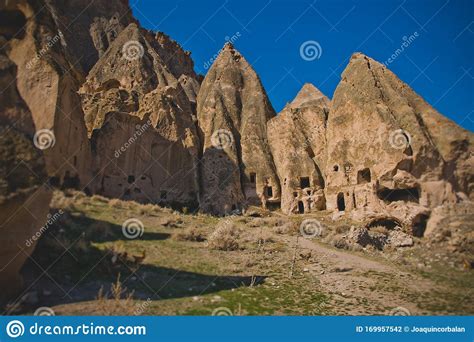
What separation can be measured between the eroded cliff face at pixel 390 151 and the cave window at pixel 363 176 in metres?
0.06

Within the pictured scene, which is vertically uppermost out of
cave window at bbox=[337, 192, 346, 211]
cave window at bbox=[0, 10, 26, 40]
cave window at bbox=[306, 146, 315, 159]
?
cave window at bbox=[306, 146, 315, 159]

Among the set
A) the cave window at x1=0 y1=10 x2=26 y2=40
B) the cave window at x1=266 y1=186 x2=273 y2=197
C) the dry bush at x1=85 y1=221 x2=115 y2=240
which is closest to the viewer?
the cave window at x1=0 y1=10 x2=26 y2=40

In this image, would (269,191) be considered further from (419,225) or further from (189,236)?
(189,236)

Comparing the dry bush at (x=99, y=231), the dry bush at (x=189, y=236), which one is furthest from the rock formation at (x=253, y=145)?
the dry bush at (x=189, y=236)

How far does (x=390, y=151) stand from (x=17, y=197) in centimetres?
1998

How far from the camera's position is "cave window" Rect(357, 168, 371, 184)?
75.4 ft

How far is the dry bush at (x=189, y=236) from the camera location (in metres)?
11.6

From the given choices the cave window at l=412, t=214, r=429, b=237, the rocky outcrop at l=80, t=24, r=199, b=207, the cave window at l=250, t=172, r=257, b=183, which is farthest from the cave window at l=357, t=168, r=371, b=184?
the rocky outcrop at l=80, t=24, r=199, b=207

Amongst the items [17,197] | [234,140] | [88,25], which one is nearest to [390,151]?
[234,140]

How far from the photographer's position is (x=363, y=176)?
2323 centimetres

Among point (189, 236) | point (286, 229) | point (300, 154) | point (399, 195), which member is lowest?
point (189, 236)

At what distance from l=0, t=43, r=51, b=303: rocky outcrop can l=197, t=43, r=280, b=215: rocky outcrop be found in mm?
18746

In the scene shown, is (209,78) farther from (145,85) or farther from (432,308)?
(432,308)

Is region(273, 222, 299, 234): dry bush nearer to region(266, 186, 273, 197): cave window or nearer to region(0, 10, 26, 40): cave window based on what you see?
region(266, 186, 273, 197): cave window
